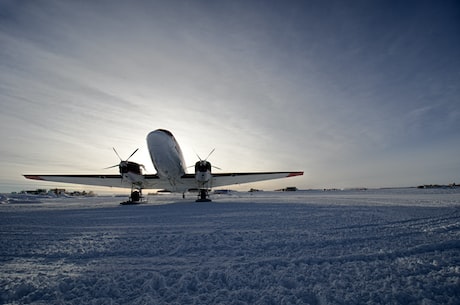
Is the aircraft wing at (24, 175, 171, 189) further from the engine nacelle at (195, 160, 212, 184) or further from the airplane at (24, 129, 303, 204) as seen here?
the engine nacelle at (195, 160, 212, 184)

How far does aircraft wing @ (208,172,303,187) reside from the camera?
24.7m

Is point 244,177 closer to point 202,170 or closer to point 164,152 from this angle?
point 202,170

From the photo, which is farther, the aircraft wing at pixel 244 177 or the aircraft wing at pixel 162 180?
the aircraft wing at pixel 244 177

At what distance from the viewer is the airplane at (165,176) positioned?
18156 mm

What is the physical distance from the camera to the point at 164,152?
1811 centimetres

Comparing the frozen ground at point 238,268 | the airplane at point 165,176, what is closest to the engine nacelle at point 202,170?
the airplane at point 165,176

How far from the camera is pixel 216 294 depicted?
239 centimetres

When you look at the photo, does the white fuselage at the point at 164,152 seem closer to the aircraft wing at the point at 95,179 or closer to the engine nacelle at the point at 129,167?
the engine nacelle at the point at 129,167

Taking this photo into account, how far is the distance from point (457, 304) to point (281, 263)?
1869mm

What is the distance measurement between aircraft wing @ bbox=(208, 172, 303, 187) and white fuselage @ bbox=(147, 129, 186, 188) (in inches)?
245

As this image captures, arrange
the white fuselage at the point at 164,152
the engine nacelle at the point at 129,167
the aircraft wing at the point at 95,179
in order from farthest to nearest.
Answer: the aircraft wing at the point at 95,179 → the engine nacelle at the point at 129,167 → the white fuselage at the point at 164,152

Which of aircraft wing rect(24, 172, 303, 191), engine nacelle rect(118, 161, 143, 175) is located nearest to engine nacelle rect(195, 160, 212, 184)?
aircraft wing rect(24, 172, 303, 191)

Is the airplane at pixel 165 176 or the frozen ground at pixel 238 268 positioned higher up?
the airplane at pixel 165 176

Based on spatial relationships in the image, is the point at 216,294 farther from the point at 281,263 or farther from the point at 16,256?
the point at 16,256
